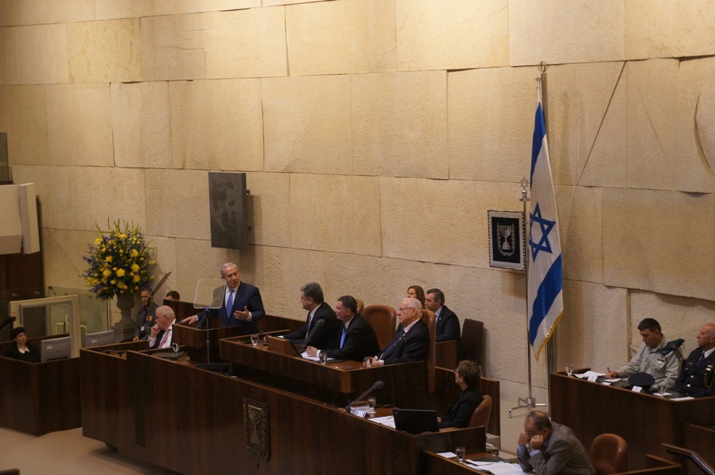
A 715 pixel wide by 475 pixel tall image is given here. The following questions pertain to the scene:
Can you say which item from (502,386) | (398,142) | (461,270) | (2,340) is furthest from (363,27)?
(2,340)

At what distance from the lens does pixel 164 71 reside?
13352mm

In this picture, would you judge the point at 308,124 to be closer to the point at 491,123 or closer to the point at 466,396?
the point at 491,123

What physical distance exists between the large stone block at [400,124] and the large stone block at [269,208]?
122 centimetres

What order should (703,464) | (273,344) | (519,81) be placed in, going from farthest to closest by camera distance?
(519,81) → (273,344) → (703,464)

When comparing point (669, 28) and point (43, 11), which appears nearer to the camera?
point (669, 28)

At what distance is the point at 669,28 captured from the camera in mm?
8297

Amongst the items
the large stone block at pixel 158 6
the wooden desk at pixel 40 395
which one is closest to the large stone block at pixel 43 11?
the large stone block at pixel 158 6

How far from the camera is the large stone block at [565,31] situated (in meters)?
8.76

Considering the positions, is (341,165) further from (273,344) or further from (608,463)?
(608,463)

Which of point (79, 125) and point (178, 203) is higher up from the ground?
point (79, 125)

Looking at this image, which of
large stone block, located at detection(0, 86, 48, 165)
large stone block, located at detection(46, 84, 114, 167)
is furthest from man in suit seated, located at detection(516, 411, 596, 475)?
large stone block, located at detection(0, 86, 48, 165)

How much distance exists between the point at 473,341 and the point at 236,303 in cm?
227

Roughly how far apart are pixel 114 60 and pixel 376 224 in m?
4.98

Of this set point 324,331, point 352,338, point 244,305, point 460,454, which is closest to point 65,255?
point 244,305
